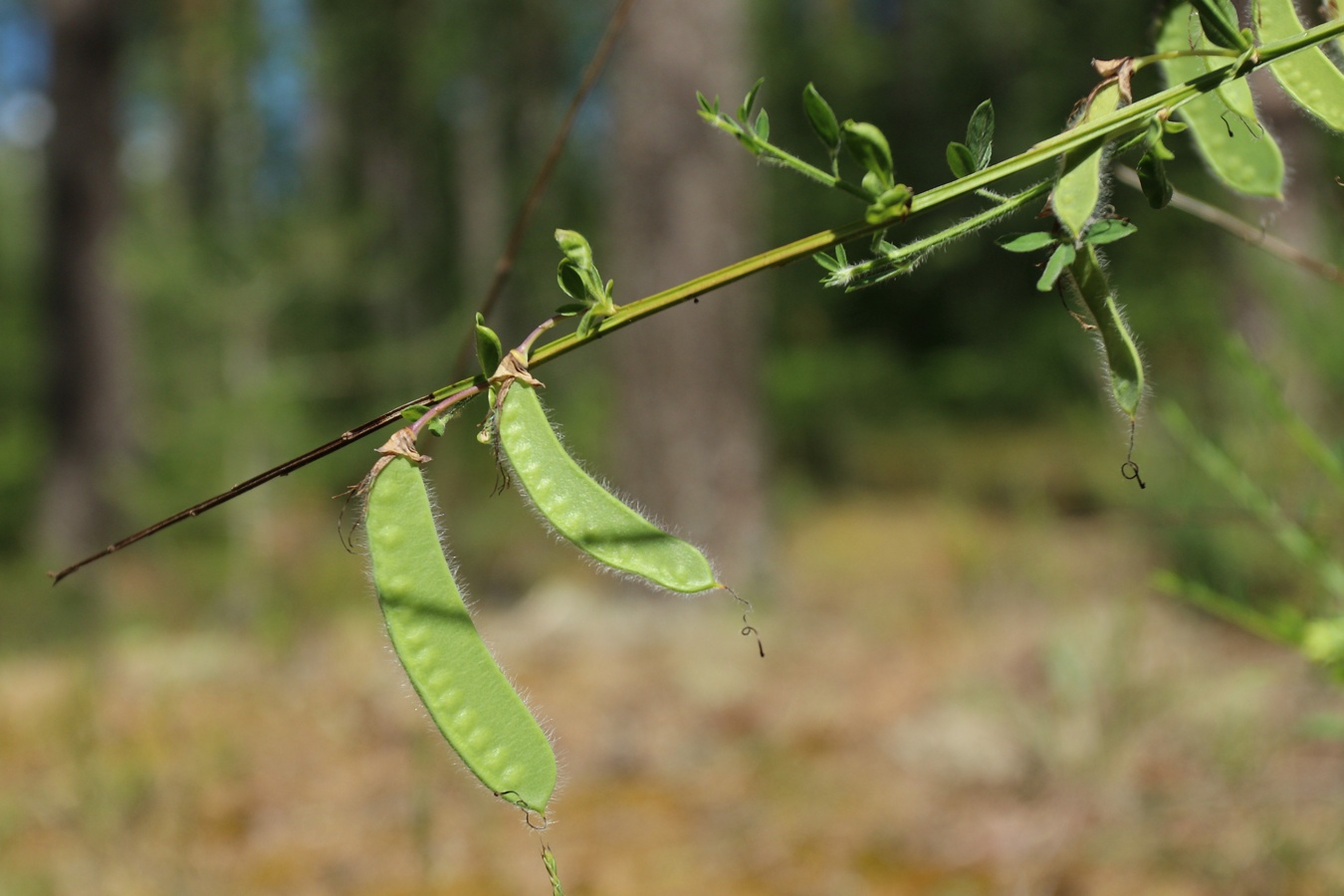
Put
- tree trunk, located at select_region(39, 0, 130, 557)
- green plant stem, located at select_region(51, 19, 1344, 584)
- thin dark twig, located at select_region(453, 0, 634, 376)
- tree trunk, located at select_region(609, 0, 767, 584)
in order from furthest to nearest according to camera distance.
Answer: tree trunk, located at select_region(39, 0, 130, 557) < tree trunk, located at select_region(609, 0, 767, 584) < thin dark twig, located at select_region(453, 0, 634, 376) < green plant stem, located at select_region(51, 19, 1344, 584)

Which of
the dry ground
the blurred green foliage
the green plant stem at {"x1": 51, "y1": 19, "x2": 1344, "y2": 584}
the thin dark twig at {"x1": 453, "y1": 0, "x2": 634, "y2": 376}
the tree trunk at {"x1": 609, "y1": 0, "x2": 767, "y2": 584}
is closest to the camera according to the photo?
the green plant stem at {"x1": 51, "y1": 19, "x2": 1344, "y2": 584}

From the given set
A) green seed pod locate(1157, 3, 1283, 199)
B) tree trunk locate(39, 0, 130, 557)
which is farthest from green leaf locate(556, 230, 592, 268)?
tree trunk locate(39, 0, 130, 557)

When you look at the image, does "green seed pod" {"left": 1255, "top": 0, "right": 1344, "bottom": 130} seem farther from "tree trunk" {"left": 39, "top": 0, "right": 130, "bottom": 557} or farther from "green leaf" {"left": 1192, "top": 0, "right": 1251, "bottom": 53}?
"tree trunk" {"left": 39, "top": 0, "right": 130, "bottom": 557}

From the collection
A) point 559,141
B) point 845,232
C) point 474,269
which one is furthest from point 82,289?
point 845,232

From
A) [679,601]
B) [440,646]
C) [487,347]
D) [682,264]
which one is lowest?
[679,601]

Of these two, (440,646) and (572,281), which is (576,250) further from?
(440,646)

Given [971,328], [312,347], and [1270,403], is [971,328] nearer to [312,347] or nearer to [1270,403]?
[312,347]

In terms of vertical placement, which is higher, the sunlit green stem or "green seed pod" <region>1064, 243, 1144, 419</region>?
the sunlit green stem
